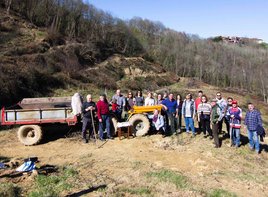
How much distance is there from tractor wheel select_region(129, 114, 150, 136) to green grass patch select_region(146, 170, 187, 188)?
11.8 ft

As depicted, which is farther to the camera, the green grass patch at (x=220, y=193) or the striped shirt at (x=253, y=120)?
the striped shirt at (x=253, y=120)

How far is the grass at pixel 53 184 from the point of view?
8328 mm

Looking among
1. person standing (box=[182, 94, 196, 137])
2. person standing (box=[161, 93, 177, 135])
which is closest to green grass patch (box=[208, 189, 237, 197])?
person standing (box=[182, 94, 196, 137])

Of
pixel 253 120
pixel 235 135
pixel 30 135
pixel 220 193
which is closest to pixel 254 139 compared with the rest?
pixel 235 135

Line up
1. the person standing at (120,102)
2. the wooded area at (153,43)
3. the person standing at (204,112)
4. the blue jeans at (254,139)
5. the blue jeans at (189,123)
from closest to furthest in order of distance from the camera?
the blue jeans at (254,139)
the person standing at (204,112)
the blue jeans at (189,123)
the person standing at (120,102)
the wooded area at (153,43)

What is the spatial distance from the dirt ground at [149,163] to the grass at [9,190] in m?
0.20

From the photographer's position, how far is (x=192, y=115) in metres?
13.1

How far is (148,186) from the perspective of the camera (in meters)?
8.91

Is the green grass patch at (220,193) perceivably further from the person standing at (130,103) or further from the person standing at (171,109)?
the person standing at (130,103)

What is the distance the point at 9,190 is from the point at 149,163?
3.95 metres

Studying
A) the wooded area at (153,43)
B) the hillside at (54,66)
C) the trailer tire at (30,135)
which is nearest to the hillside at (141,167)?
the trailer tire at (30,135)

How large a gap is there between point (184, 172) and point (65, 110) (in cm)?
503

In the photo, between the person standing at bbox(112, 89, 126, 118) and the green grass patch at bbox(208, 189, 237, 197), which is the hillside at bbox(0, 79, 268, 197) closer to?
the green grass patch at bbox(208, 189, 237, 197)

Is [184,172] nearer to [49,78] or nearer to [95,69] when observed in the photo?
[49,78]
